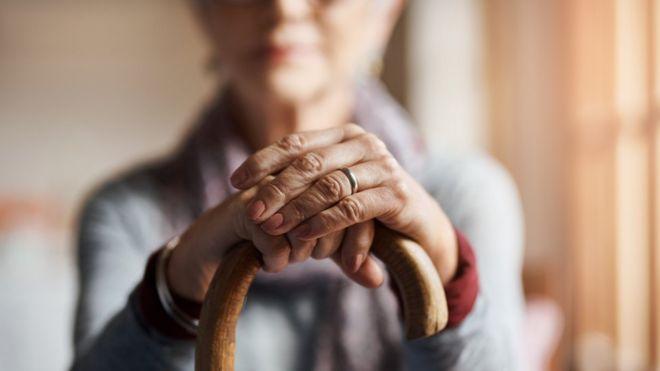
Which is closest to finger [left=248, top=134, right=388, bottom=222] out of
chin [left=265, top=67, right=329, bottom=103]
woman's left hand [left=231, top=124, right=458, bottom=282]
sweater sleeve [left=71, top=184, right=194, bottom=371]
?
woman's left hand [left=231, top=124, right=458, bottom=282]

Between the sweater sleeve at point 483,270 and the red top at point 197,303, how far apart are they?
0.06 ft

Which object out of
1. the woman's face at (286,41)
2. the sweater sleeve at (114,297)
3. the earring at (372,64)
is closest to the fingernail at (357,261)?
the sweater sleeve at (114,297)

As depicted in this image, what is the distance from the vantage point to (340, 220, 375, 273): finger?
357 mm

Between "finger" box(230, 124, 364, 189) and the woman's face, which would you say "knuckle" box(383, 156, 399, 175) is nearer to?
"finger" box(230, 124, 364, 189)

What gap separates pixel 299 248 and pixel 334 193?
0.03 m

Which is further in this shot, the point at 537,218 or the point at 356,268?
the point at 537,218

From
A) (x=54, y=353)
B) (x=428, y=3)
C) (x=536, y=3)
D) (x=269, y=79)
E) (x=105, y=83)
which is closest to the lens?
(x=269, y=79)

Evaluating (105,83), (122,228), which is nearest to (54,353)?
(122,228)

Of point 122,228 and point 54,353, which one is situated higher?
point 122,228

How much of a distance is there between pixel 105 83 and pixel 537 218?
8.84 feet

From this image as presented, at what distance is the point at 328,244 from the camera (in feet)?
1.19

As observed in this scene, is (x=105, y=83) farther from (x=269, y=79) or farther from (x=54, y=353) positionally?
(x=269, y=79)

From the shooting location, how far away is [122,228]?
66 centimetres

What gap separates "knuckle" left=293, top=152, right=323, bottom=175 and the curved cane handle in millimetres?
45
